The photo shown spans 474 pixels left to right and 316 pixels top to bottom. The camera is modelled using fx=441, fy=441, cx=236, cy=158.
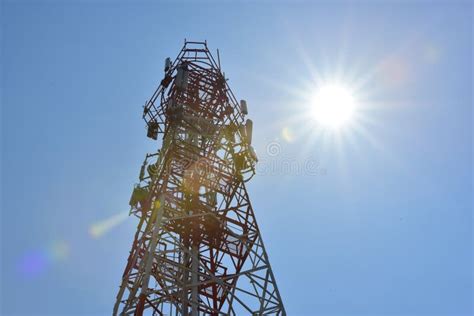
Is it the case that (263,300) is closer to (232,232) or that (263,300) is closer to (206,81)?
(232,232)

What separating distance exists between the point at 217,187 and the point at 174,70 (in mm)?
8982

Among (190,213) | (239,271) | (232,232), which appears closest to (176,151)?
(190,213)

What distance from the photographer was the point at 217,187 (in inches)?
923

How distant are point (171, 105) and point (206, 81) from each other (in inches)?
151

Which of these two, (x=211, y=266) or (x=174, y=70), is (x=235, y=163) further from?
(x=174, y=70)

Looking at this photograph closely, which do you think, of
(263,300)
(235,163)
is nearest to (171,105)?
(235,163)

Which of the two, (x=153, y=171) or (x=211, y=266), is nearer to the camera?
(x=211, y=266)

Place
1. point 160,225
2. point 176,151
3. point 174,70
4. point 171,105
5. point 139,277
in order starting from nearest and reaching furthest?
point 139,277
point 160,225
point 176,151
point 171,105
point 174,70

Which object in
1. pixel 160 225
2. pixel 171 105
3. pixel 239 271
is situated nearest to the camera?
pixel 160 225

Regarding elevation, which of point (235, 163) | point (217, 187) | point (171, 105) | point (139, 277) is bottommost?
point (139, 277)

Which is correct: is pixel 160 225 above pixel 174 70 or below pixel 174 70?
below

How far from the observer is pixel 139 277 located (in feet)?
57.7

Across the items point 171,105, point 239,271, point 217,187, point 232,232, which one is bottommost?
point 239,271

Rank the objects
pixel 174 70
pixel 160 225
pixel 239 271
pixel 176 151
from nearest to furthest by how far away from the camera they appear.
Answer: pixel 160 225
pixel 239 271
pixel 176 151
pixel 174 70
